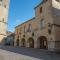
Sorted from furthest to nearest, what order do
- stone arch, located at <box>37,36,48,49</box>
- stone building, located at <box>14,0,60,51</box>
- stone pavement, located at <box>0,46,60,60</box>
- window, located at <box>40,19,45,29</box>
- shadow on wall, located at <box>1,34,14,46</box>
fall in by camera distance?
1. shadow on wall, located at <box>1,34,14,46</box>
2. stone arch, located at <box>37,36,48,49</box>
3. window, located at <box>40,19,45,29</box>
4. stone building, located at <box>14,0,60,51</box>
5. stone pavement, located at <box>0,46,60,60</box>

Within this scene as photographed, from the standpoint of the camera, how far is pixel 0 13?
39.1 m

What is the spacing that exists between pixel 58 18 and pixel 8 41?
25528 millimetres

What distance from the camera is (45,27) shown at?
20.4 meters

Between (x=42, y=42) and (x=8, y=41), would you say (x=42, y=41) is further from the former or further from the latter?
(x=8, y=41)

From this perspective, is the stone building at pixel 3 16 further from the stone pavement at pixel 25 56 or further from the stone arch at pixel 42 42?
the stone pavement at pixel 25 56

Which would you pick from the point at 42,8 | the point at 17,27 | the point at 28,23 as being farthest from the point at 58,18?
the point at 17,27

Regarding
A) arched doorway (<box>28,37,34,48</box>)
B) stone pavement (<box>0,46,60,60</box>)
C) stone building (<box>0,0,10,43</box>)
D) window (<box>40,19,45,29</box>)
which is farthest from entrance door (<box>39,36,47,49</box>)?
stone building (<box>0,0,10,43</box>)

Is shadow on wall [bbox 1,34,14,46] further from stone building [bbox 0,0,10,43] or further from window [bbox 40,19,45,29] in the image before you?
window [bbox 40,19,45,29]

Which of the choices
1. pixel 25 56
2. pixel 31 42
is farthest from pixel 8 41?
pixel 25 56

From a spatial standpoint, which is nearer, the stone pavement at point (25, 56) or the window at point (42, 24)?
the stone pavement at point (25, 56)

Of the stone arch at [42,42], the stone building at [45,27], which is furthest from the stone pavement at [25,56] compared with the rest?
the stone arch at [42,42]

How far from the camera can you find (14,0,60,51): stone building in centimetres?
1856

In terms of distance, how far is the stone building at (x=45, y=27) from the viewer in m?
18.6

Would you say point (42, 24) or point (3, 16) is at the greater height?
point (3, 16)
